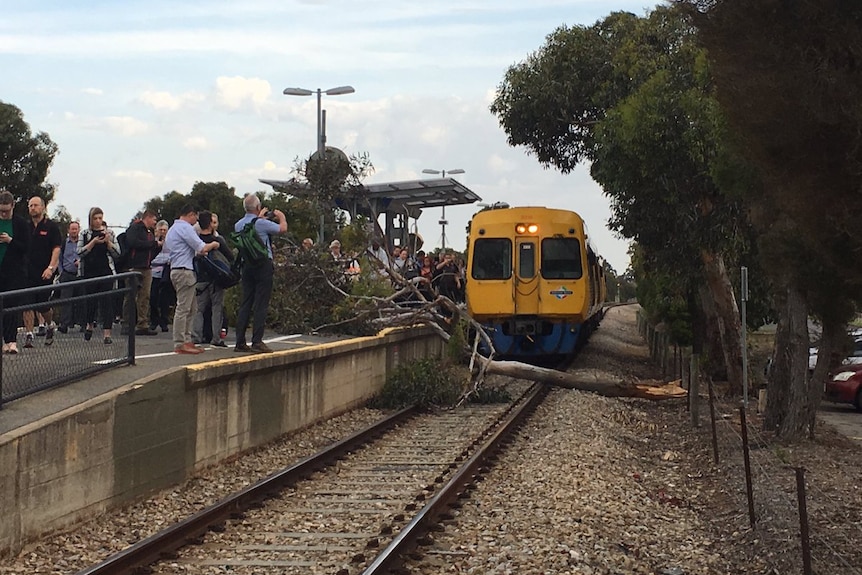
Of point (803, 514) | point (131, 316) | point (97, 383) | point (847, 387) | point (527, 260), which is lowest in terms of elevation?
point (847, 387)

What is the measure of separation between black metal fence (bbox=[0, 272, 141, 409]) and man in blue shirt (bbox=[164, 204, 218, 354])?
956mm

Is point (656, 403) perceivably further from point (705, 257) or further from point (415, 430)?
point (415, 430)

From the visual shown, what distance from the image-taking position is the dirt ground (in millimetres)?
7965

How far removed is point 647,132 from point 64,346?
1101 centimetres

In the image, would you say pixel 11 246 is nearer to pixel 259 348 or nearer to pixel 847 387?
pixel 259 348

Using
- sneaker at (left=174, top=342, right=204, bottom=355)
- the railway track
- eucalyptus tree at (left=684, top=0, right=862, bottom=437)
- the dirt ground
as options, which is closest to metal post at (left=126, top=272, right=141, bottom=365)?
sneaker at (left=174, top=342, right=204, bottom=355)

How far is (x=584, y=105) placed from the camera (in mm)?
25531

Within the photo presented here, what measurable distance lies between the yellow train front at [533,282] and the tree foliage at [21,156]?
96.1 feet

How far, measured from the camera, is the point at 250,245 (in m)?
12.2

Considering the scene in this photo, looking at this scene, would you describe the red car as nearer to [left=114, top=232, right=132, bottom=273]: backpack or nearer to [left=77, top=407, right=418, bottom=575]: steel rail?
[left=77, top=407, right=418, bottom=575]: steel rail

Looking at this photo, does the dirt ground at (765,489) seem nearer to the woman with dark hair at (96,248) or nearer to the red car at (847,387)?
the red car at (847,387)

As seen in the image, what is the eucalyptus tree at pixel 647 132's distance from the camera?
17.2 meters

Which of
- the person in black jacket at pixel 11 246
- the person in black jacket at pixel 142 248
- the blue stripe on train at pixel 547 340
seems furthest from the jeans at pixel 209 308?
the blue stripe on train at pixel 547 340

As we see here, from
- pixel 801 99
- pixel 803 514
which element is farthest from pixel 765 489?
pixel 801 99
